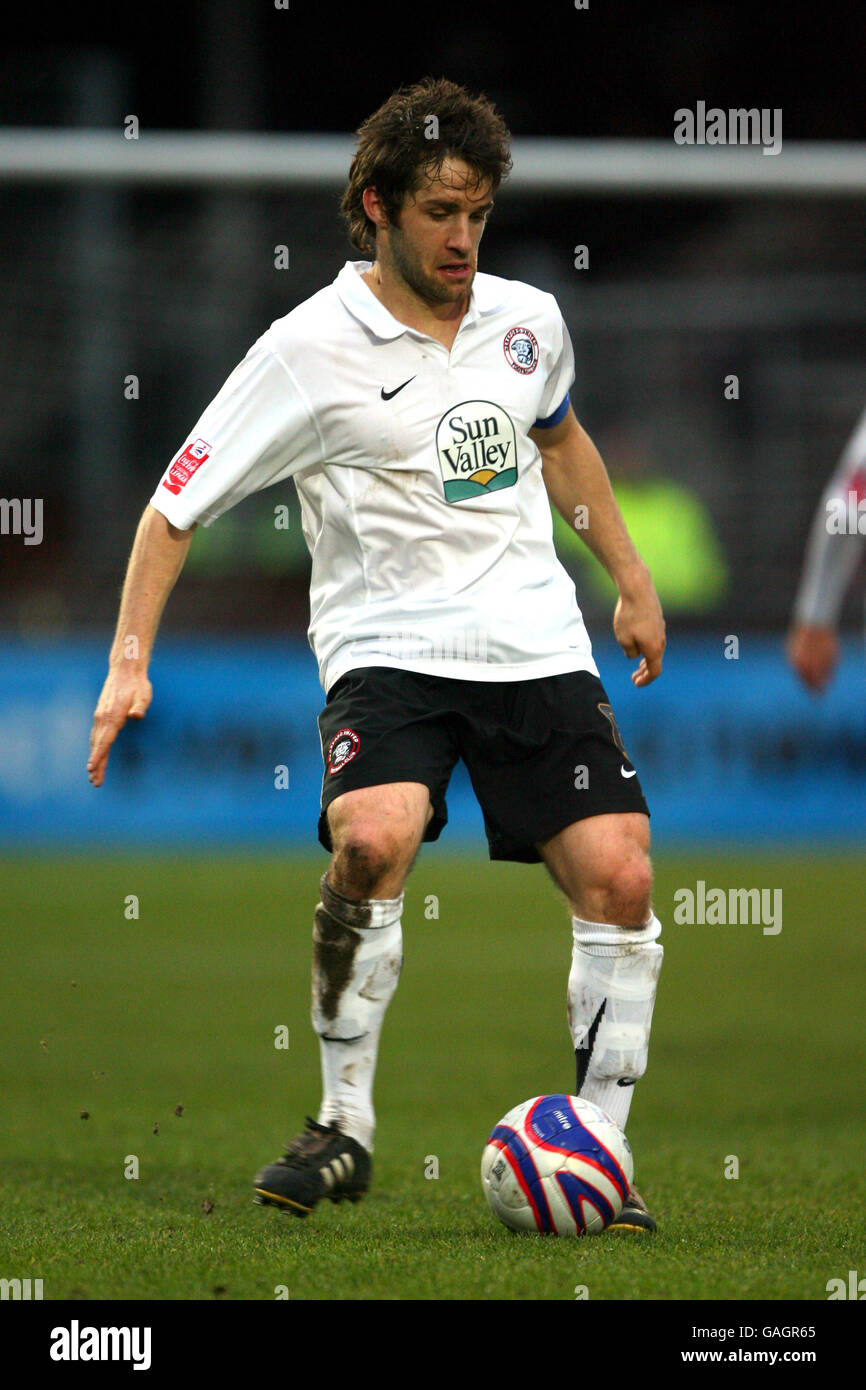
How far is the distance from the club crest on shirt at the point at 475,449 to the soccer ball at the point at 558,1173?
1.25 meters

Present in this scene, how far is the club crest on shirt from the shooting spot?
3941 mm

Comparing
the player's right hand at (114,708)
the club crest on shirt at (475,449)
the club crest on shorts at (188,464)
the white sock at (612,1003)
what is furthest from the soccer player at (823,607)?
the player's right hand at (114,708)

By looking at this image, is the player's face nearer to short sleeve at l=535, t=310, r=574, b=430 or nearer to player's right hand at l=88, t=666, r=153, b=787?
short sleeve at l=535, t=310, r=574, b=430

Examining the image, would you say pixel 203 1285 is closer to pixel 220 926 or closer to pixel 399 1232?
pixel 399 1232

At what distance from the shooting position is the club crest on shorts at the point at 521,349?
407 cm

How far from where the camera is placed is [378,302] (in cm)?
400

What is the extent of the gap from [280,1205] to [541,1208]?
522mm

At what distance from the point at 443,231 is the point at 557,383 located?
473 millimetres

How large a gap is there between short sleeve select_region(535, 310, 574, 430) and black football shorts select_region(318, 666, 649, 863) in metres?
0.61

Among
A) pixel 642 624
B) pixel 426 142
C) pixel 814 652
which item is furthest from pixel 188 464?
pixel 814 652

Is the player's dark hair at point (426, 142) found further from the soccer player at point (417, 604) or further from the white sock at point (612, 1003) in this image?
the white sock at point (612, 1003)

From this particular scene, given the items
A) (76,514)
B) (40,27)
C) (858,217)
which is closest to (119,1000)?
(76,514)

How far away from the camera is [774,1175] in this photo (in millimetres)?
4457

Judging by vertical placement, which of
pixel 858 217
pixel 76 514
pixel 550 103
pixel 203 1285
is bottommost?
pixel 203 1285
